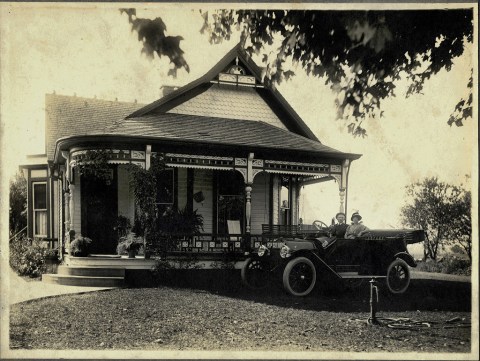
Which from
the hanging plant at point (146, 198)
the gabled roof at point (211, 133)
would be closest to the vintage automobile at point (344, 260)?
the gabled roof at point (211, 133)

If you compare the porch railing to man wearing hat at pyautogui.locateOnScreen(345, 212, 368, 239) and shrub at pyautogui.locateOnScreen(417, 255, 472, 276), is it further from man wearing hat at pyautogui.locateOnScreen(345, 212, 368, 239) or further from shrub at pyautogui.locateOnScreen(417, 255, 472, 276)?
shrub at pyautogui.locateOnScreen(417, 255, 472, 276)

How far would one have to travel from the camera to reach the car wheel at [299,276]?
9.98m

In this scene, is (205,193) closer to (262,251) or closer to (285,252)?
(262,251)

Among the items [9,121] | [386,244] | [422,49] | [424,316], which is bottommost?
[424,316]

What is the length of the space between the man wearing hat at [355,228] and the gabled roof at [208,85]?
2916mm

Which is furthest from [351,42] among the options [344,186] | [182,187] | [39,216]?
[182,187]

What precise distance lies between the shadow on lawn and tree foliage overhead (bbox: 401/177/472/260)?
669 millimetres

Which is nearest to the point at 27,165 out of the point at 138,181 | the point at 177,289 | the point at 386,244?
the point at 138,181

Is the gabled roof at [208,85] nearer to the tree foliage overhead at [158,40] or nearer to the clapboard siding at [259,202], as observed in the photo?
the clapboard siding at [259,202]

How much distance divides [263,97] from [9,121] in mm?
7881

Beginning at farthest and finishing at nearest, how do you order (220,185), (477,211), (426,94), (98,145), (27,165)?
1. (220,185)
2. (98,145)
3. (27,165)
4. (426,94)
5. (477,211)

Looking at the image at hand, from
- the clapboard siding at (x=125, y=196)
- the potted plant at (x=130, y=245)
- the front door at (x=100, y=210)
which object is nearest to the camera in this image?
the potted plant at (x=130, y=245)

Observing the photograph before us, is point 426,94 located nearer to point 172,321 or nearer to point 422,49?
point 422,49

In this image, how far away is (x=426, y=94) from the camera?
866cm
